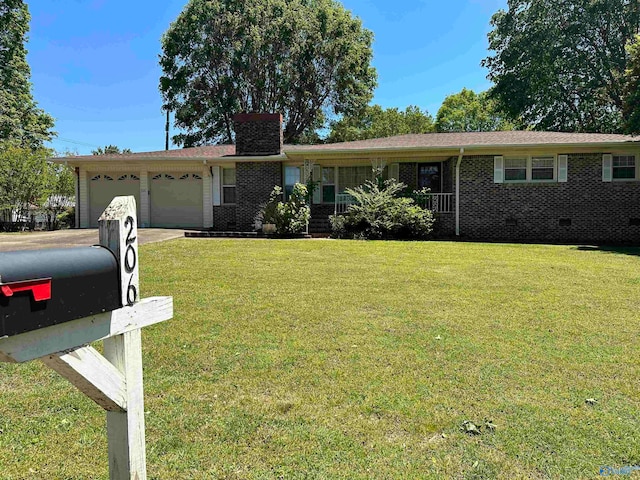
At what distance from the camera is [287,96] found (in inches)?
1259

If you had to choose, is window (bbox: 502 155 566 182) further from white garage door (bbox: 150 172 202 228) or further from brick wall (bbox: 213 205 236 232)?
white garage door (bbox: 150 172 202 228)

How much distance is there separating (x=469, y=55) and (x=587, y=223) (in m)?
20.5

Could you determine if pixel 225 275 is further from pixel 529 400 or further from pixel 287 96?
pixel 287 96

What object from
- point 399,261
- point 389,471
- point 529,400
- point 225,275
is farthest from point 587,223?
point 389,471

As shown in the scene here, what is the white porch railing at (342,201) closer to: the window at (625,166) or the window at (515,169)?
the window at (515,169)

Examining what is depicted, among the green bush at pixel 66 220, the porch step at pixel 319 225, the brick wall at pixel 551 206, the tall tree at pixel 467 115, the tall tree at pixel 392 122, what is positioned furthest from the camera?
the tall tree at pixel 467 115

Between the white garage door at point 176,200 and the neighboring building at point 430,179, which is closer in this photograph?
the neighboring building at point 430,179

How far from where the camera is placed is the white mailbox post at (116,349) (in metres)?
1.36

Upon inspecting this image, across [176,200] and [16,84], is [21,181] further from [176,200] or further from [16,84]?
[16,84]

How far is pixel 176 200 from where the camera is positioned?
62.3 feet

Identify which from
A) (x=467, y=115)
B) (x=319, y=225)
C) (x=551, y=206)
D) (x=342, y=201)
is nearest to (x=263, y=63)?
(x=342, y=201)

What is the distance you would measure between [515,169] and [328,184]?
689cm

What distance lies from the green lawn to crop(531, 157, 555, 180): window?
10.1 metres

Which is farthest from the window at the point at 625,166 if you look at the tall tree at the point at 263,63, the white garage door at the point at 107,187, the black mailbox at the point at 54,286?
the tall tree at the point at 263,63
